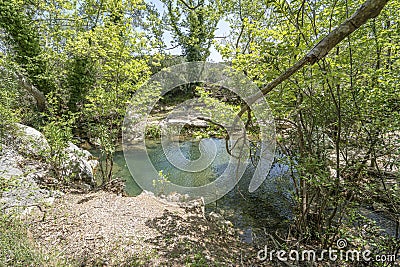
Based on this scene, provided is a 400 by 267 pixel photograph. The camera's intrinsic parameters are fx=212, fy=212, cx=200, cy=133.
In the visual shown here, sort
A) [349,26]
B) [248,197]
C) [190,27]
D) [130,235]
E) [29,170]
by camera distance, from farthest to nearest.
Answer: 1. [190,27]
2. [248,197]
3. [29,170]
4. [130,235]
5. [349,26]

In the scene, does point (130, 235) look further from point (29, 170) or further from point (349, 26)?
point (349, 26)

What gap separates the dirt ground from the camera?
245cm

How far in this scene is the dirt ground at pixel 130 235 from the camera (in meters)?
2.45

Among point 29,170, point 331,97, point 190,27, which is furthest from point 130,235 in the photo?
point 190,27

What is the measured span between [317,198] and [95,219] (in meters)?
3.21

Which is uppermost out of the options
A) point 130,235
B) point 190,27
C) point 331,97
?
point 190,27

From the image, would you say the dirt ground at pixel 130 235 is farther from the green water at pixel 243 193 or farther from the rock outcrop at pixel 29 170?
the green water at pixel 243 193

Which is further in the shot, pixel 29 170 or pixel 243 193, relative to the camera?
pixel 243 193

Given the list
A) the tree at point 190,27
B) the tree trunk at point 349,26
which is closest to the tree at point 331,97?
the tree trunk at point 349,26

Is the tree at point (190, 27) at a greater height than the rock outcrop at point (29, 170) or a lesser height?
greater

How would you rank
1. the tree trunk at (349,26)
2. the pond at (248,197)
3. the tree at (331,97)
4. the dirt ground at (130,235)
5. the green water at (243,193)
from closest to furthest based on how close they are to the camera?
the tree trunk at (349,26) < the tree at (331,97) < the dirt ground at (130,235) < the pond at (248,197) < the green water at (243,193)

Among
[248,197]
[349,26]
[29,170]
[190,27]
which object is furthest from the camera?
[190,27]

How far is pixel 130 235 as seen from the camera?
9.38 ft

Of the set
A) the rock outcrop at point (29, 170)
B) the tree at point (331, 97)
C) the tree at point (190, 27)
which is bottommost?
the rock outcrop at point (29, 170)
